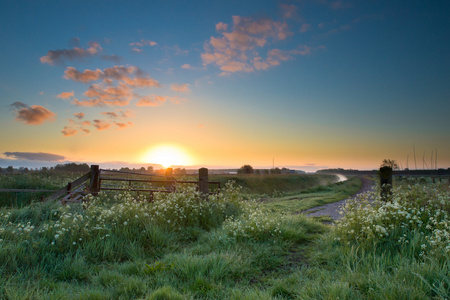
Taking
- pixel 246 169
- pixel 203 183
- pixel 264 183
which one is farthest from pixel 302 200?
pixel 246 169

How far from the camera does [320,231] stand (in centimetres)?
789

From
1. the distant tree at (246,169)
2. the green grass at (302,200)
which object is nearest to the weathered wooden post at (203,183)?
the green grass at (302,200)

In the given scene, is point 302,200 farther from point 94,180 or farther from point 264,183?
point 264,183

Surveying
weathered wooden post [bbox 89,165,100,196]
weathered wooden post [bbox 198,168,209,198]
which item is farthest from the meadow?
weathered wooden post [bbox 89,165,100,196]

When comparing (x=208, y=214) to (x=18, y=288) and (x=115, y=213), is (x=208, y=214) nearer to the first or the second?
(x=115, y=213)

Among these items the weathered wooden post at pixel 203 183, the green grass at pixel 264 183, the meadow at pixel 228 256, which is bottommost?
the green grass at pixel 264 183

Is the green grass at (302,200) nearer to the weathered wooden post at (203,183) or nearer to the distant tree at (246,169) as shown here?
the weathered wooden post at (203,183)

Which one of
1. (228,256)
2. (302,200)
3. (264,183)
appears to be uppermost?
(228,256)

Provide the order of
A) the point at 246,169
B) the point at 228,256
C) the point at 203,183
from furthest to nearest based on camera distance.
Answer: the point at 246,169
the point at 203,183
the point at 228,256

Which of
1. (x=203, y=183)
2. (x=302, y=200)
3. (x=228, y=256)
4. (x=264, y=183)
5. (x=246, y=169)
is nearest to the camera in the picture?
(x=228, y=256)

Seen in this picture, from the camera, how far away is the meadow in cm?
360

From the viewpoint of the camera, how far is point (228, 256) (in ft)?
16.4

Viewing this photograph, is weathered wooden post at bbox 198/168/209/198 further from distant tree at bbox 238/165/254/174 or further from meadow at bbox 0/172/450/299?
distant tree at bbox 238/165/254/174

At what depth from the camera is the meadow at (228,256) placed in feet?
11.8
